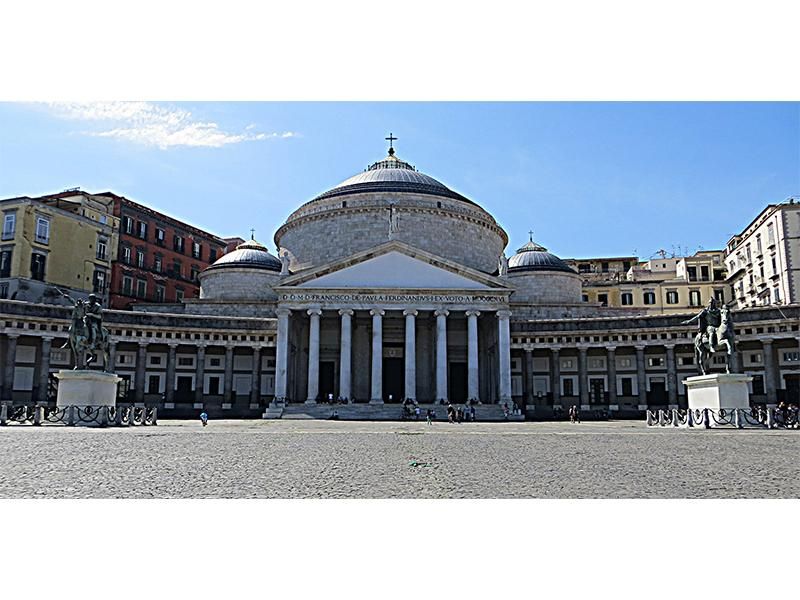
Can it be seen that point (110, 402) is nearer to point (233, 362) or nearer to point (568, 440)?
point (568, 440)

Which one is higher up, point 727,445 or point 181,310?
point 181,310

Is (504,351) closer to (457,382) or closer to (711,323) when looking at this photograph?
(457,382)

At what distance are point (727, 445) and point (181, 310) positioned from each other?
153 feet

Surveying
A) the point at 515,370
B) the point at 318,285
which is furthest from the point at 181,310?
the point at 515,370

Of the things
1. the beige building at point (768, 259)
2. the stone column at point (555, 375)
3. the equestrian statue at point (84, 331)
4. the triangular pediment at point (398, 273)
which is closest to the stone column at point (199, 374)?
the triangular pediment at point (398, 273)

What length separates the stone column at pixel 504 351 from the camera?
152 feet

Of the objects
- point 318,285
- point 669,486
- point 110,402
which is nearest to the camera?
point 669,486

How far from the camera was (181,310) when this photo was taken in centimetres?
5694

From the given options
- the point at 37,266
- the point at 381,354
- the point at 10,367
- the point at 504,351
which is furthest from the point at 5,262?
the point at 504,351

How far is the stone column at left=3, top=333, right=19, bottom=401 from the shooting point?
44.1 m

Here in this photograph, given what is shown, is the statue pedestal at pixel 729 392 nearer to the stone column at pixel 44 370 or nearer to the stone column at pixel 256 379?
the stone column at pixel 256 379

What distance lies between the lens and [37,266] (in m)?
52.1

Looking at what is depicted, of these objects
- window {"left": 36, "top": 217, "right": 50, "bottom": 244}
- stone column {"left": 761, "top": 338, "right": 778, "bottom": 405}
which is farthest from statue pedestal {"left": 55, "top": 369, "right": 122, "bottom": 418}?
stone column {"left": 761, "top": 338, "right": 778, "bottom": 405}

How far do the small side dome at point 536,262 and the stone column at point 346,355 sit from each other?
2071 centimetres
